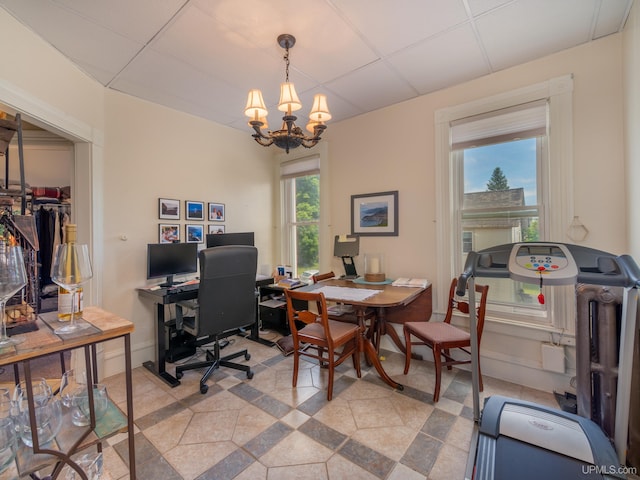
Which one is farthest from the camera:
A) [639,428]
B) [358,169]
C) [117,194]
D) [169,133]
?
[358,169]

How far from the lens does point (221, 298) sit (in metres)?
2.43

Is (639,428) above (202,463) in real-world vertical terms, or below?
above

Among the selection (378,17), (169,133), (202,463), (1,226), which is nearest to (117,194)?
(169,133)

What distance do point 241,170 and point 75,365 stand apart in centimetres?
271

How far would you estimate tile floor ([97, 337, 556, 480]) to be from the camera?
5.17ft

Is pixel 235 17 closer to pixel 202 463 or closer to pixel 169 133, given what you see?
pixel 169 133

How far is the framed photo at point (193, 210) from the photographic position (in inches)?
128

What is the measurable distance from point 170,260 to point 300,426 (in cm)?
206

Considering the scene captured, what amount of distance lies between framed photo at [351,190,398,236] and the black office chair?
139 centimetres

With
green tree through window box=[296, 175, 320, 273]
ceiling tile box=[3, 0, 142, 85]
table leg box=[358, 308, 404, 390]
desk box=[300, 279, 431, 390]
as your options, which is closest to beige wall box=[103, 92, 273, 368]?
ceiling tile box=[3, 0, 142, 85]

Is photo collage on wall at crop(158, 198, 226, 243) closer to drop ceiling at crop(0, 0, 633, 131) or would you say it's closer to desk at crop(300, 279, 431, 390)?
drop ceiling at crop(0, 0, 633, 131)

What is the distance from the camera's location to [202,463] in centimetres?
162

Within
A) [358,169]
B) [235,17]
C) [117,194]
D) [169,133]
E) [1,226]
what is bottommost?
[1,226]

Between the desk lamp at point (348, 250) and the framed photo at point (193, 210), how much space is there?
1688 mm
